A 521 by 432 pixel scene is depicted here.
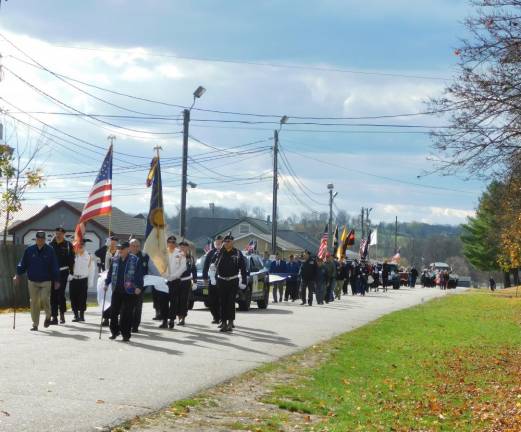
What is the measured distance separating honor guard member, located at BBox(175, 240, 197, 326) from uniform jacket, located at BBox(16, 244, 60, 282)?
2847 mm

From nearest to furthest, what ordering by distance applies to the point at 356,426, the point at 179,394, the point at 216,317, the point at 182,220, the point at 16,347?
the point at 356,426 → the point at 179,394 → the point at 16,347 → the point at 216,317 → the point at 182,220

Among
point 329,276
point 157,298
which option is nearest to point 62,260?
point 157,298

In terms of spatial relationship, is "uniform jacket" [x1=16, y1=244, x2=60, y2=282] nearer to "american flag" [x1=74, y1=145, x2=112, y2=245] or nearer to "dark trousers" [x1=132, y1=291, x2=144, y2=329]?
"dark trousers" [x1=132, y1=291, x2=144, y2=329]

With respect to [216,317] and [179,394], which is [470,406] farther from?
[216,317]

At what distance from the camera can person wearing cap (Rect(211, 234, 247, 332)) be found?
707 inches

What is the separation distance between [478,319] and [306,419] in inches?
766

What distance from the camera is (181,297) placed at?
19.0 meters

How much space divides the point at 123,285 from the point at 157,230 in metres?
3.93

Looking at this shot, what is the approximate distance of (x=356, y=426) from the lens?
29.8 ft

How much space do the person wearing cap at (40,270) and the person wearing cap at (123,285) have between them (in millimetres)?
1417

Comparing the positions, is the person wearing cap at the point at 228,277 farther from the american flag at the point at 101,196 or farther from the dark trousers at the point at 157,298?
the american flag at the point at 101,196

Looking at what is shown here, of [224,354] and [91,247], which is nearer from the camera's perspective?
[224,354]

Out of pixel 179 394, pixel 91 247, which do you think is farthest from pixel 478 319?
pixel 91 247

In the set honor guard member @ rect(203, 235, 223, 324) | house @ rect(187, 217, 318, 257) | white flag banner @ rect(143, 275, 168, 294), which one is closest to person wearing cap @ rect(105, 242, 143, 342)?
white flag banner @ rect(143, 275, 168, 294)
